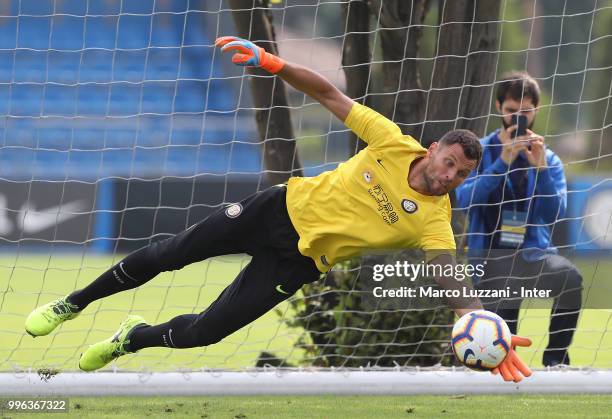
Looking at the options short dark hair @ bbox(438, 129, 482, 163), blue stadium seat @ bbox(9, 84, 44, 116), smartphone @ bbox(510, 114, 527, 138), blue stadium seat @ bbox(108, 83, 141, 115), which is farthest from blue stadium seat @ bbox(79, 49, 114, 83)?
short dark hair @ bbox(438, 129, 482, 163)

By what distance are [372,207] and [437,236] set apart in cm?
33

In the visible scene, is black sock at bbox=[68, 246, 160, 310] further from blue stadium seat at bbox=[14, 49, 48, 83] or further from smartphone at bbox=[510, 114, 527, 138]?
blue stadium seat at bbox=[14, 49, 48, 83]

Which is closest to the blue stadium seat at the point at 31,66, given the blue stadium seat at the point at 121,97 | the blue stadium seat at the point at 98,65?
the blue stadium seat at the point at 121,97

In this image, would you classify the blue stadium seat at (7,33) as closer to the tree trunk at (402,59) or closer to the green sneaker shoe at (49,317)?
the tree trunk at (402,59)

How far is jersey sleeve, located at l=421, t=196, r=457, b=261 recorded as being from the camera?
5133 millimetres

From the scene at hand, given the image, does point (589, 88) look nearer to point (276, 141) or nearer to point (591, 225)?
point (591, 225)

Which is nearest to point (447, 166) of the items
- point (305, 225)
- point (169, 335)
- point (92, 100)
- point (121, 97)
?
point (305, 225)

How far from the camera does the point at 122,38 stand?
93.7ft

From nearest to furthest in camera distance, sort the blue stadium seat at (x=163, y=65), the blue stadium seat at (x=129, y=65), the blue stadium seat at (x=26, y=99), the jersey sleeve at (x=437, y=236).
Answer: the jersey sleeve at (x=437, y=236) → the blue stadium seat at (x=129, y=65) → the blue stadium seat at (x=26, y=99) → the blue stadium seat at (x=163, y=65)

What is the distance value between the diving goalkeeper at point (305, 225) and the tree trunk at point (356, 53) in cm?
232

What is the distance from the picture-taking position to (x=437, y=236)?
517 cm

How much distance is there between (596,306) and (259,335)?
2682 mm

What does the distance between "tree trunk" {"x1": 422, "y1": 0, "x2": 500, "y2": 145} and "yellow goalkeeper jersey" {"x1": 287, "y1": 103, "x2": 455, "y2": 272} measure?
7.19 ft

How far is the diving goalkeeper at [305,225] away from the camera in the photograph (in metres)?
5.15
